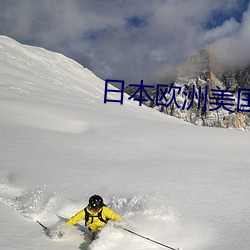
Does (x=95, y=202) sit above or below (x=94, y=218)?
above

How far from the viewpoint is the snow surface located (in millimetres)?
5172

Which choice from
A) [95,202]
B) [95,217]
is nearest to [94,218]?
[95,217]

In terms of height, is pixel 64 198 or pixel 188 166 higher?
pixel 188 166

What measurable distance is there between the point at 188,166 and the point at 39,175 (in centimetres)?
433

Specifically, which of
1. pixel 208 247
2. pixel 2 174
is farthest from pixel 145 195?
pixel 2 174

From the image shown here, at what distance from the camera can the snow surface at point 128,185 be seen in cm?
517

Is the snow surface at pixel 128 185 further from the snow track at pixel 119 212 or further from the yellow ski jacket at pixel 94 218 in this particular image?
the yellow ski jacket at pixel 94 218

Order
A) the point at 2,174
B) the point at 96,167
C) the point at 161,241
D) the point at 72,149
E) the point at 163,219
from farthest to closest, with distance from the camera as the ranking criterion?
1. the point at 72,149
2. the point at 96,167
3. the point at 2,174
4. the point at 163,219
5. the point at 161,241

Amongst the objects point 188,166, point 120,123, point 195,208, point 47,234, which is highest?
point 120,123

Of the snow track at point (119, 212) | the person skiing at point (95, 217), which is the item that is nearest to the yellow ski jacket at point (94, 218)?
the person skiing at point (95, 217)

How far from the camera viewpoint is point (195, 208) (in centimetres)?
620

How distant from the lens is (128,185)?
7543 millimetres

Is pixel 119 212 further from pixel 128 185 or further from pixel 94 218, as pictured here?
pixel 128 185

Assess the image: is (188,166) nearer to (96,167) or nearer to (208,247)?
(96,167)
